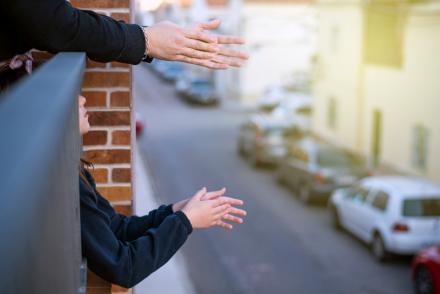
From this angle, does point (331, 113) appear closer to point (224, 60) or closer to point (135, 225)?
point (224, 60)

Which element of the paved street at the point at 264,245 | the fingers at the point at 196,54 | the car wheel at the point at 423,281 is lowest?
the paved street at the point at 264,245

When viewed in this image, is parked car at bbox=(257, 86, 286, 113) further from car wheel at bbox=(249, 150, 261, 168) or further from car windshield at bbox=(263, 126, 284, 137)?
car windshield at bbox=(263, 126, 284, 137)

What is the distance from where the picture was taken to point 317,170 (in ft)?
64.9

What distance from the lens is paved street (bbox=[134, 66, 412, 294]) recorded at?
43.5ft

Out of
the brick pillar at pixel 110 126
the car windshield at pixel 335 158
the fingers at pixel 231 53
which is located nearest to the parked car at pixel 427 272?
the car windshield at pixel 335 158

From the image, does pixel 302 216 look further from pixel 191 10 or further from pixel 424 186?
pixel 191 10

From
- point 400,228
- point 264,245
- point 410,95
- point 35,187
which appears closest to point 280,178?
point 410,95

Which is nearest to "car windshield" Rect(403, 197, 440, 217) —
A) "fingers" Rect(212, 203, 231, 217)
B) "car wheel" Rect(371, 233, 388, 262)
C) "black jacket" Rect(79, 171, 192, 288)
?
"car wheel" Rect(371, 233, 388, 262)

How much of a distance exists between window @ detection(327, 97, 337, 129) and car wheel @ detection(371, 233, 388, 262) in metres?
14.4

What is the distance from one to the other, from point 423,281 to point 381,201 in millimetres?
3036

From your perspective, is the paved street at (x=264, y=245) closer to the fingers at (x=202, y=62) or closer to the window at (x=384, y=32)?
the window at (x=384, y=32)

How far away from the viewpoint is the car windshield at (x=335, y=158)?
20406mm

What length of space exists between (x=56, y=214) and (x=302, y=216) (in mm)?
17333

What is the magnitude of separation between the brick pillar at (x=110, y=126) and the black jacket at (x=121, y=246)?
3.70 feet
